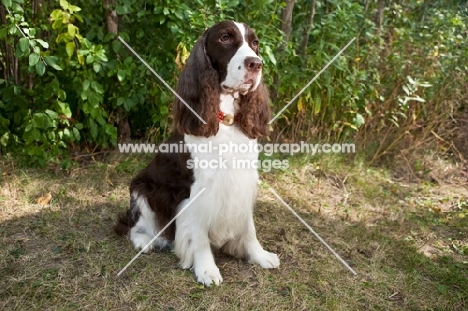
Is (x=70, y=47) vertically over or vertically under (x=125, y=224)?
over

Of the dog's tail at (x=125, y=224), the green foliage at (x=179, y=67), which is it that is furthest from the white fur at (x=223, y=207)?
the green foliage at (x=179, y=67)

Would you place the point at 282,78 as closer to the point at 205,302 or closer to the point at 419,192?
the point at 419,192

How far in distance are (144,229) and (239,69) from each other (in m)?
1.32

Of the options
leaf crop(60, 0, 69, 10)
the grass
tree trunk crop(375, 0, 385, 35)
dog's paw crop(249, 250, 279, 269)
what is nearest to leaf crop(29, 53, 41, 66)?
leaf crop(60, 0, 69, 10)

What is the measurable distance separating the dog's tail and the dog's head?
2.65 feet

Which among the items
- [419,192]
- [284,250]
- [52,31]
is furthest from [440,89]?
[52,31]

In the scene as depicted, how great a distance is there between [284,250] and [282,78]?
179 centimetres

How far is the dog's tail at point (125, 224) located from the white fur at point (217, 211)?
44cm

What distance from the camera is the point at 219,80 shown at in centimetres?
254

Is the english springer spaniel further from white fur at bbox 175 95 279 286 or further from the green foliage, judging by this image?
the green foliage

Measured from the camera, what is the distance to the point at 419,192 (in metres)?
4.41

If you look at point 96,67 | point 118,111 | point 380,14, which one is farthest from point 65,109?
point 380,14

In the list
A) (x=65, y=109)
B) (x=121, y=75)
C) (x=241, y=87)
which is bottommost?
(x=65, y=109)

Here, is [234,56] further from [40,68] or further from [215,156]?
[40,68]
